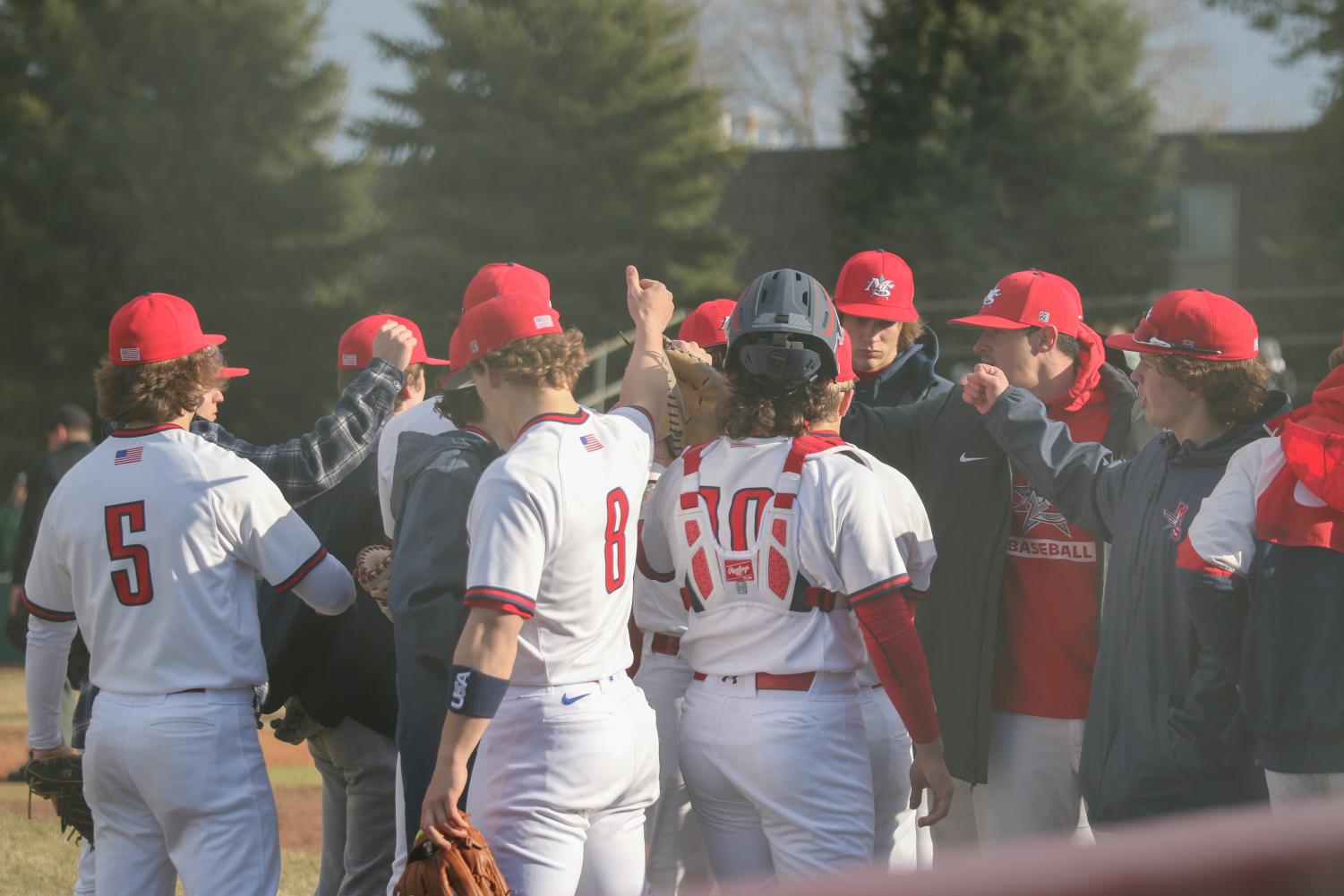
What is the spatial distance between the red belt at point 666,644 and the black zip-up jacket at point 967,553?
0.79 meters

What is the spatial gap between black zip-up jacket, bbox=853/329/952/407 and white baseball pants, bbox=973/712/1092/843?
1.20 m

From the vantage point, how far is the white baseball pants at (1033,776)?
13.0 feet

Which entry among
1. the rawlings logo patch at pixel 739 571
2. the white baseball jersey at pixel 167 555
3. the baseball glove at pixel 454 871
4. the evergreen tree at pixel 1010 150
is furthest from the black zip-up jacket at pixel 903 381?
the evergreen tree at pixel 1010 150

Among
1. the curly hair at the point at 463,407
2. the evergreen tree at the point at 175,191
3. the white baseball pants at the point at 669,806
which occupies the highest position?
the evergreen tree at the point at 175,191

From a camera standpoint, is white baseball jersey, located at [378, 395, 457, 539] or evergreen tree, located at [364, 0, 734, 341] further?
evergreen tree, located at [364, 0, 734, 341]

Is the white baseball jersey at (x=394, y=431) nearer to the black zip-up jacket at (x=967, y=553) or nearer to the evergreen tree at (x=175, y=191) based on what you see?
the black zip-up jacket at (x=967, y=553)

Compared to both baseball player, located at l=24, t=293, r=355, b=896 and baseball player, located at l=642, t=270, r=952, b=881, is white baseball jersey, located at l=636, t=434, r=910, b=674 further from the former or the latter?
baseball player, located at l=24, t=293, r=355, b=896

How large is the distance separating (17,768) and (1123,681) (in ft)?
22.6

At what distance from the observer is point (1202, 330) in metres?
3.47

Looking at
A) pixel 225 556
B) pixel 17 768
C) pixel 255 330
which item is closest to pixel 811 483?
pixel 225 556

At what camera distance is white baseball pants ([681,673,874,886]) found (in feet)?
10.3

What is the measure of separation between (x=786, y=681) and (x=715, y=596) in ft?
0.85

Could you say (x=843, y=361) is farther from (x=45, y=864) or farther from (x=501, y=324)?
(x=45, y=864)

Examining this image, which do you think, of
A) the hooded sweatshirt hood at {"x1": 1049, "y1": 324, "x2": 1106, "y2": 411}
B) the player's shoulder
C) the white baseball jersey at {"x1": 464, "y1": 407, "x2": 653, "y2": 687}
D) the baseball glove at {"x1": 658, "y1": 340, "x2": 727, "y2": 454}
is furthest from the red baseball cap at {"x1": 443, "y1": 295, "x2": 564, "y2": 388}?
the hooded sweatshirt hood at {"x1": 1049, "y1": 324, "x2": 1106, "y2": 411}
